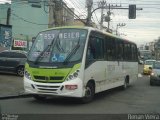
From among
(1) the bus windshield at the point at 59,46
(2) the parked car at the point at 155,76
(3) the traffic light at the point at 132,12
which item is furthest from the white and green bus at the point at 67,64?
(3) the traffic light at the point at 132,12

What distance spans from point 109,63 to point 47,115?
248 inches

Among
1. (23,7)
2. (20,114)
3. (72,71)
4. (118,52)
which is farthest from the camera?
(23,7)

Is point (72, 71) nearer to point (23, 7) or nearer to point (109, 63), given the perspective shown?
point (109, 63)

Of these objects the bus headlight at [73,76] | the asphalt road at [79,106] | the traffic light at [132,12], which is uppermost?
the traffic light at [132,12]

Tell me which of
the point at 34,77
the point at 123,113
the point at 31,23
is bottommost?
the point at 123,113

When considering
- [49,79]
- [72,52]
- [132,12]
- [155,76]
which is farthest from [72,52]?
[132,12]

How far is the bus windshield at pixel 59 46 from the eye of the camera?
1397 cm

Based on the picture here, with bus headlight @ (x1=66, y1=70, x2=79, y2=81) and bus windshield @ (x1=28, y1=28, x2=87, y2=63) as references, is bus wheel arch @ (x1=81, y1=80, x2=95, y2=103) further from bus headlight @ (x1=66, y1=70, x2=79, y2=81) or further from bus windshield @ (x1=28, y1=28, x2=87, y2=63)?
bus windshield @ (x1=28, y1=28, x2=87, y2=63)

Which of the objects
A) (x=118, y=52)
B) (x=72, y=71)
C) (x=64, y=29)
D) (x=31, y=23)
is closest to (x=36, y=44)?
(x=64, y=29)

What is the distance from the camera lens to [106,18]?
60.4 meters

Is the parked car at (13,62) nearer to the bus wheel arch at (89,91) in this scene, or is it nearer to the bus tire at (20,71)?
the bus tire at (20,71)

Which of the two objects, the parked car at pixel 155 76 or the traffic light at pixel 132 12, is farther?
the traffic light at pixel 132 12

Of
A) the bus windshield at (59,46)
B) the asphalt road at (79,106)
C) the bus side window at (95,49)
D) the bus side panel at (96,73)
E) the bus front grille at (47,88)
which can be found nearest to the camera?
the asphalt road at (79,106)

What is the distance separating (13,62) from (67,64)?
42.2 feet
